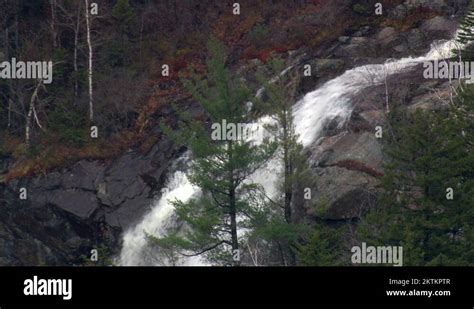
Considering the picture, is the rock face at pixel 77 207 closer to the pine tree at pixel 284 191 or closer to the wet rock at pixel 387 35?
the pine tree at pixel 284 191

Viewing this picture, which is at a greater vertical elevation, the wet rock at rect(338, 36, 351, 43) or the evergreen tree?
the wet rock at rect(338, 36, 351, 43)

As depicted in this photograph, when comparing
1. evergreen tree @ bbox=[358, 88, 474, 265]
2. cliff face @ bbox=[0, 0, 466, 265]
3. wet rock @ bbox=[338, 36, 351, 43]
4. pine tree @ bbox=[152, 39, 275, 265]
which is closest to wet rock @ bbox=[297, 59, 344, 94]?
cliff face @ bbox=[0, 0, 466, 265]

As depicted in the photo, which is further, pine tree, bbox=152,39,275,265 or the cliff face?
the cliff face

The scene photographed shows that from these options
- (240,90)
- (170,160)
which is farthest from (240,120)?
(170,160)

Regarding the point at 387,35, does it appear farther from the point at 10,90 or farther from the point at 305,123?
the point at 10,90

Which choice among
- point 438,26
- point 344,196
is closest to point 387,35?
point 438,26

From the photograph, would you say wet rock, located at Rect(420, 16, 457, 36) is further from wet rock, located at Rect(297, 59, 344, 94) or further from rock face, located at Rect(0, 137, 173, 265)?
rock face, located at Rect(0, 137, 173, 265)
